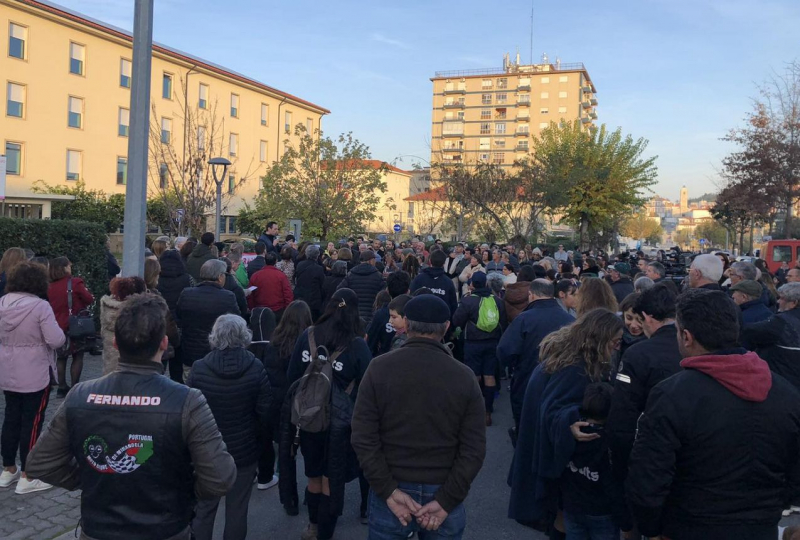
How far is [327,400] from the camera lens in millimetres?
4488

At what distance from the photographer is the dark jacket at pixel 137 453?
2.64 m

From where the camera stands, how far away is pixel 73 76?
121ft

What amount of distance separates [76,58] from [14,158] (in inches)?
285

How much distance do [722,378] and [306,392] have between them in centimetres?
276

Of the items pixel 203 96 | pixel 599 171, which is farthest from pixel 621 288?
pixel 203 96

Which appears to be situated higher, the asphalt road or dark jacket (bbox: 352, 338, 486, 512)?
dark jacket (bbox: 352, 338, 486, 512)

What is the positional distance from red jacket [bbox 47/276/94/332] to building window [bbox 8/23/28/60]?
32.9 m

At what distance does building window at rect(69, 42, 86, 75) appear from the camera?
120 feet

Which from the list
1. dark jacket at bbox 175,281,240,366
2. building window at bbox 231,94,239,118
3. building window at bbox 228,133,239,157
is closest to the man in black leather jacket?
dark jacket at bbox 175,281,240,366

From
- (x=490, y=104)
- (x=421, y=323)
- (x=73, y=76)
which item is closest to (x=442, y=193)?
(x=73, y=76)

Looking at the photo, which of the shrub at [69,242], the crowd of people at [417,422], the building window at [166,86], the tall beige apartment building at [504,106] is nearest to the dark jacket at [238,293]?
the crowd of people at [417,422]

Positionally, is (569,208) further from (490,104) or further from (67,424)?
(490,104)

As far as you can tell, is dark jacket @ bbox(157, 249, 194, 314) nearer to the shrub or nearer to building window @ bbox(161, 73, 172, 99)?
the shrub

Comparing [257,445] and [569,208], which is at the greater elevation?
[569,208]
